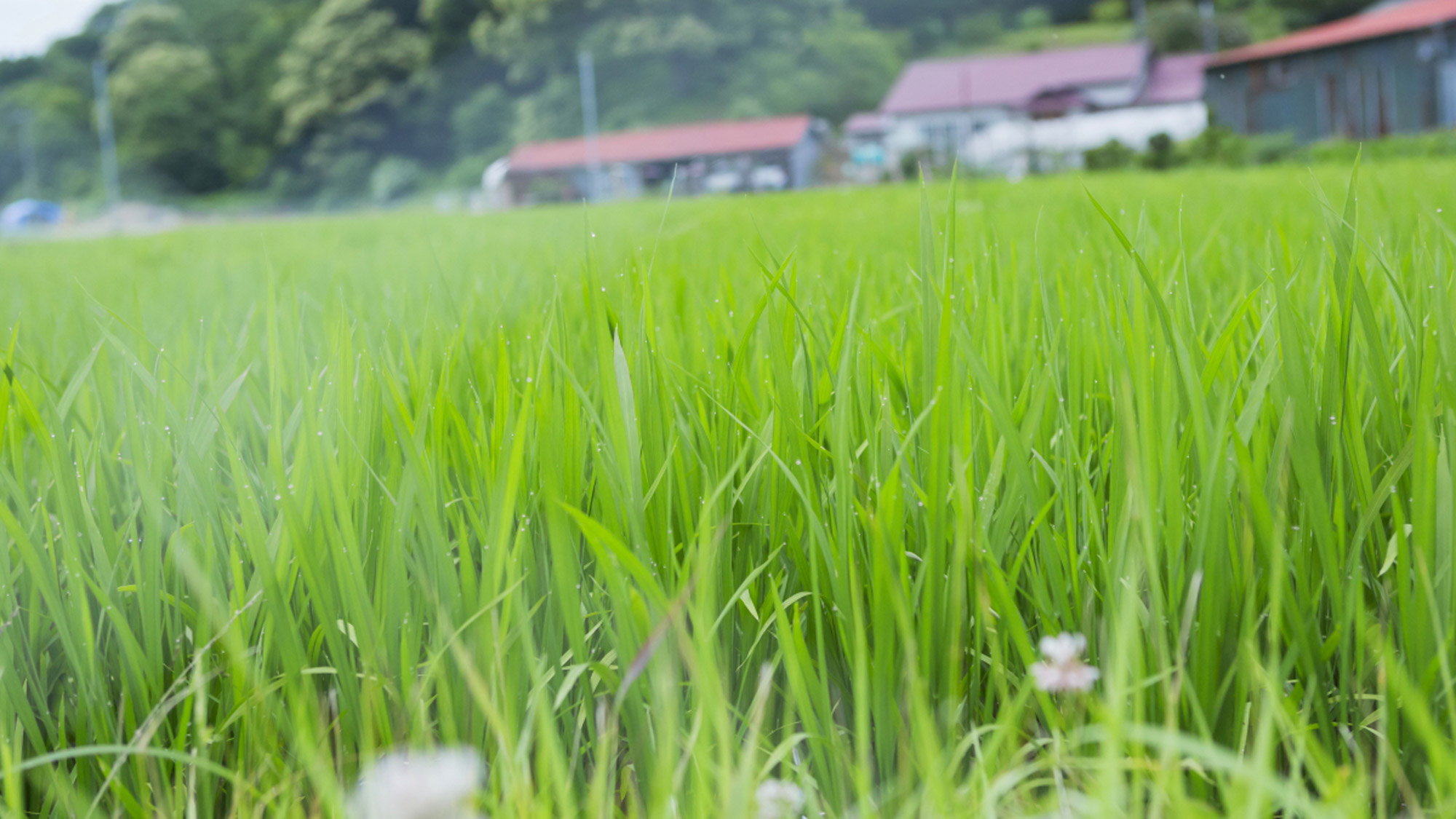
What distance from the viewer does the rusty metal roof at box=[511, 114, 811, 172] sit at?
31266mm

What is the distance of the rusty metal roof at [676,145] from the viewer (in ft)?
103

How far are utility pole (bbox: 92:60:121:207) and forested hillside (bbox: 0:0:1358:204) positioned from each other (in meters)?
0.49

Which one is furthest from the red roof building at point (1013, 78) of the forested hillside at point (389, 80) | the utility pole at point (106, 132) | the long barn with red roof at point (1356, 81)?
the utility pole at point (106, 132)

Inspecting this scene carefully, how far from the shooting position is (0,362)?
2.34 feet

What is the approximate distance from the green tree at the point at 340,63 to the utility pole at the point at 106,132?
7.22 metres

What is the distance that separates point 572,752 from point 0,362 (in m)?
0.56

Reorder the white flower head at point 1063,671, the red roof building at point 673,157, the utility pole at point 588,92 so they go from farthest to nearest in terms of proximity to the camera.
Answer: the utility pole at point 588,92, the red roof building at point 673,157, the white flower head at point 1063,671

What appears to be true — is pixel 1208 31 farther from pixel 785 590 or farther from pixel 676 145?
pixel 785 590

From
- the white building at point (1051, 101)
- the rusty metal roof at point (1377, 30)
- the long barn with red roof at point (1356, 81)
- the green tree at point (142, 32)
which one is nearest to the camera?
the rusty metal roof at point (1377, 30)

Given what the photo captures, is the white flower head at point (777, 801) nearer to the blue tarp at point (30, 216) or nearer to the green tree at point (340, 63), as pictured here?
the blue tarp at point (30, 216)

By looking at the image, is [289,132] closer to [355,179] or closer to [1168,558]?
[355,179]

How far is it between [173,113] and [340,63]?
7940 mm

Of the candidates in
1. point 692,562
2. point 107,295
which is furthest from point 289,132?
point 692,562

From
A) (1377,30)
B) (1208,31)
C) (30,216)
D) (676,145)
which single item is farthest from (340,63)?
(1377,30)
